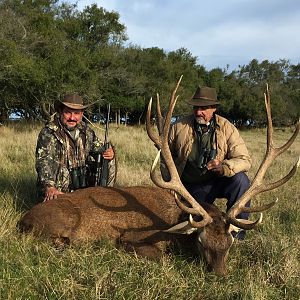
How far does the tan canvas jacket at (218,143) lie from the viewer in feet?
18.9

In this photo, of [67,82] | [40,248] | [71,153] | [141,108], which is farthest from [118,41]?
[40,248]

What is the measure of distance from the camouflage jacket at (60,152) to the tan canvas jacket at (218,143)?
0.97 m

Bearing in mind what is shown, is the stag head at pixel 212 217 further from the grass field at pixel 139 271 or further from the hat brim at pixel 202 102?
the hat brim at pixel 202 102

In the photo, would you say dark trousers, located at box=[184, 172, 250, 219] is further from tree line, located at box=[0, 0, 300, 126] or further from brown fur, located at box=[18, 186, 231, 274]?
tree line, located at box=[0, 0, 300, 126]

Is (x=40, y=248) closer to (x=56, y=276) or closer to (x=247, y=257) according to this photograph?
(x=56, y=276)

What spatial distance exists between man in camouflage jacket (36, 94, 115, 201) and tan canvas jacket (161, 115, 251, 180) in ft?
2.95

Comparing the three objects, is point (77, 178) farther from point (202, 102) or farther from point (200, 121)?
point (202, 102)

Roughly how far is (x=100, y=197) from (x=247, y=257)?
5.67 ft

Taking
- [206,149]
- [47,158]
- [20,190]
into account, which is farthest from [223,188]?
[20,190]

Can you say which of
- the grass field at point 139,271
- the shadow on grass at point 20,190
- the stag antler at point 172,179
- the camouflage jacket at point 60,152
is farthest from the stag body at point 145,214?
the shadow on grass at point 20,190

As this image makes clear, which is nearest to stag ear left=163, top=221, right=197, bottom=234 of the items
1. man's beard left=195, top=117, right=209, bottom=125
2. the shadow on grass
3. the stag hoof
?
the stag hoof

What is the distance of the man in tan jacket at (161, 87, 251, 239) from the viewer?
5664 millimetres

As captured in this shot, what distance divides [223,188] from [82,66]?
51.4 ft

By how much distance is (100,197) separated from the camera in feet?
16.9
